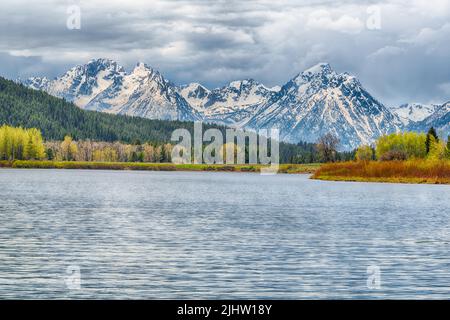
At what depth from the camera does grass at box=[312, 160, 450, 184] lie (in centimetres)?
16088

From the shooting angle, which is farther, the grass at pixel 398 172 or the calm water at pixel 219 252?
the grass at pixel 398 172

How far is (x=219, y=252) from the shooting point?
4606 centimetres

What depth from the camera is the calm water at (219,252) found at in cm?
3381

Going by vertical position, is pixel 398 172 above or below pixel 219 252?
above

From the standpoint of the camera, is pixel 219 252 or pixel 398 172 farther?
pixel 398 172

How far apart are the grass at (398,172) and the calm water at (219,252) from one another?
3258 inches

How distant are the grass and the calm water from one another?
3258 inches

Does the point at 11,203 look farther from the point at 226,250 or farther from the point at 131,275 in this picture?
the point at 131,275

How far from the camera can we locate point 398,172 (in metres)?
166

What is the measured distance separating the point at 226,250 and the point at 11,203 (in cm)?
4709

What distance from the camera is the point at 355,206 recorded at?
9250 cm

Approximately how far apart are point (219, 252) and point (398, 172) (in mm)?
125946

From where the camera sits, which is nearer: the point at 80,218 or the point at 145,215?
the point at 80,218
